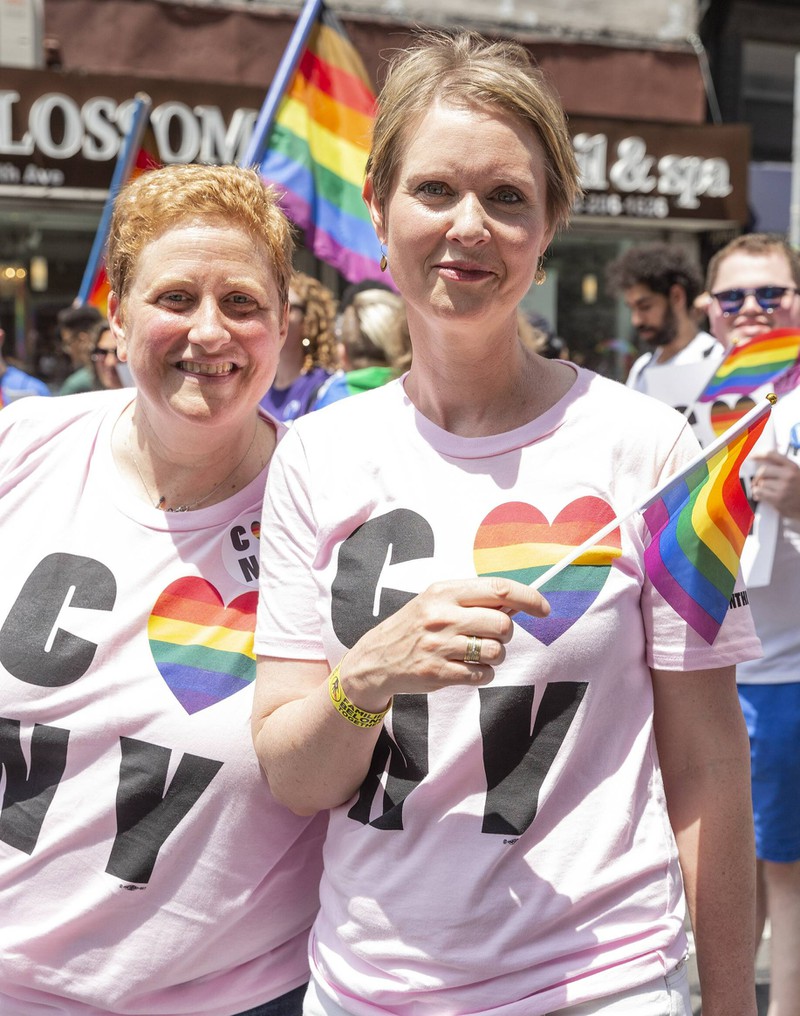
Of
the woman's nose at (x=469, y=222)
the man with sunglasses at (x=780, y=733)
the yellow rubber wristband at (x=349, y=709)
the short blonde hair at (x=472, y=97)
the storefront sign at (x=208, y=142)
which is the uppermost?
the storefront sign at (x=208, y=142)

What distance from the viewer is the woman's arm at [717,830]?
66.1 inches

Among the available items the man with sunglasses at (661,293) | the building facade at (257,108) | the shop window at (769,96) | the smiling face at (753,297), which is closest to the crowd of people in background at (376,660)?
the smiling face at (753,297)

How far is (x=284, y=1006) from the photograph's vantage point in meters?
1.98

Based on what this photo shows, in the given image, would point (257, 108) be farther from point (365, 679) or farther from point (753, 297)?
point (365, 679)

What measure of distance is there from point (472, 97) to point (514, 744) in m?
0.90

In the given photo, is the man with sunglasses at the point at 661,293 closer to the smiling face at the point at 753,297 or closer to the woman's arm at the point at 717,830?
the smiling face at the point at 753,297

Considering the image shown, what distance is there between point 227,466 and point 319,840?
2.17 ft

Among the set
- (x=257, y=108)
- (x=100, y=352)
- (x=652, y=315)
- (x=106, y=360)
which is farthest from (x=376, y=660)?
(x=257, y=108)

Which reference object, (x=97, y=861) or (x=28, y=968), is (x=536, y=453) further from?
(x=28, y=968)

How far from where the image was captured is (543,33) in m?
12.0

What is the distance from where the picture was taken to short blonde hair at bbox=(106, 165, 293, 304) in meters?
2.06

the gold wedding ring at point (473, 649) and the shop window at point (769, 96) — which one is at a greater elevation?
the shop window at point (769, 96)

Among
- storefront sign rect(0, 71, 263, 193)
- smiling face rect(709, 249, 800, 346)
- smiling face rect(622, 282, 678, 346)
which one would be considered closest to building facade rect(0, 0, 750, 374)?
storefront sign rect(0, 71, 263, 193)

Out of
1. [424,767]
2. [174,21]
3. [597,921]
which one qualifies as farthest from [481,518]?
[174,21]
